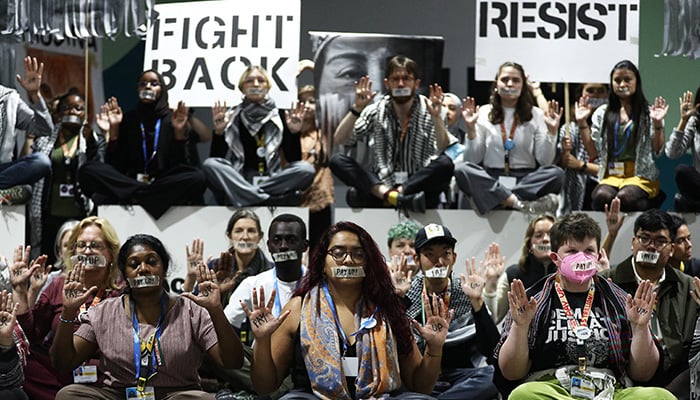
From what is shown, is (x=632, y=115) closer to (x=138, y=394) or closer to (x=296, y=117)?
(x=296, y=117)

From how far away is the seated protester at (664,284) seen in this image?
5.63m

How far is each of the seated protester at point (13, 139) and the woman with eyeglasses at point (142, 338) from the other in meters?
2.55

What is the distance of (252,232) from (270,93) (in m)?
1.60

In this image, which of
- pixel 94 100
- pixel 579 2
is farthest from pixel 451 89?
pixel 94 100

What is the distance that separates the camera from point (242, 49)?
8094mm

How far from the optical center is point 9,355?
205 inches

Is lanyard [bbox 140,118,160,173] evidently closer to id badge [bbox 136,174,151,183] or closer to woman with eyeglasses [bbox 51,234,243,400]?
id badge [bbox 136,174,151,183]

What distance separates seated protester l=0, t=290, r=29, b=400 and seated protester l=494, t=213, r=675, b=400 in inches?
84.9

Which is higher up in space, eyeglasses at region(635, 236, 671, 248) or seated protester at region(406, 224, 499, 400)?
eyeglasses at region(635, 236, 671, 248)

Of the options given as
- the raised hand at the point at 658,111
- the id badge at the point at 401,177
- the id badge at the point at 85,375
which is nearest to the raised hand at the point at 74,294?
the id badge at the point at 85,375

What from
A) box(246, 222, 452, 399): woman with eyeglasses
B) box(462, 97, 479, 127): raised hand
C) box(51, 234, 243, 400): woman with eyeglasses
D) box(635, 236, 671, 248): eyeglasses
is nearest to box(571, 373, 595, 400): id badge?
box(246, 222, 452, 399): woman with eyeglasses

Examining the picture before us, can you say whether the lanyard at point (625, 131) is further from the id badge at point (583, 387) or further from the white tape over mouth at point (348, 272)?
the white tape over mouth at point (348, 272)

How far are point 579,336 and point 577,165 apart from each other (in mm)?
3108

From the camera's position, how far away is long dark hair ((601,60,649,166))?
751cm
